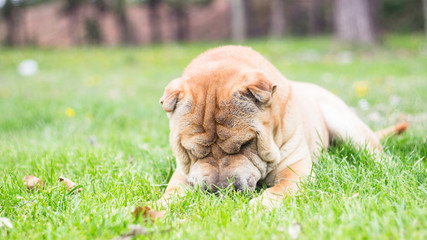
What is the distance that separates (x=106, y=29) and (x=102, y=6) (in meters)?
3.95

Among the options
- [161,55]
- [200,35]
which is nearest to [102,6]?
[200,35]

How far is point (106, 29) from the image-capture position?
105 ft

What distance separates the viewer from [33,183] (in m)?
3.01

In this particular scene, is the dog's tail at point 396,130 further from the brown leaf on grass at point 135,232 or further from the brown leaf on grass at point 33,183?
the brown leaf on grass at point 33,183

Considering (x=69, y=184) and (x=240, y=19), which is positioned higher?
(x=240, y=19)

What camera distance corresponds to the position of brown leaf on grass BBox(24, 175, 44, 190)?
292 cm

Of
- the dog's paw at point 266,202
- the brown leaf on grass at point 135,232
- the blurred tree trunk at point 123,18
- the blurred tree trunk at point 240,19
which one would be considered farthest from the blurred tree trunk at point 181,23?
the brown leaf on grass at point 135,232

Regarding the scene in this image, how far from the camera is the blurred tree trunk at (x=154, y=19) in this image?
27.3 m

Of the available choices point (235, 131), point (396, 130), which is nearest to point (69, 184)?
point (235, 131)

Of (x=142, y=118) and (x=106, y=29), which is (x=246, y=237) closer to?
(x=142, y=118)

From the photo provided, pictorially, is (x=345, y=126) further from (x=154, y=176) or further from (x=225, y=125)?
(x=154, y=176)

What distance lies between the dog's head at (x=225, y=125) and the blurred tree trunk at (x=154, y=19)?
84.6ft

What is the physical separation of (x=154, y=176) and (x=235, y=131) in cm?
106

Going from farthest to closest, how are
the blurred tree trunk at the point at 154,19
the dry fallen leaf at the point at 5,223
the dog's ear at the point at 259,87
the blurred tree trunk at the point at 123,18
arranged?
the blurred tree trunk at the point at 154,19 < the blurred tree trunk at the point at 123,18 < the dog's ear at the point at 259,87 < the dry fallen leaf at the point at 5,223
